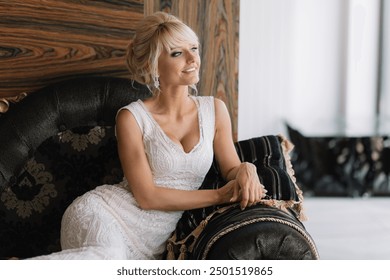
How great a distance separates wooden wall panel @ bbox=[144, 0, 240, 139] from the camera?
113 inches

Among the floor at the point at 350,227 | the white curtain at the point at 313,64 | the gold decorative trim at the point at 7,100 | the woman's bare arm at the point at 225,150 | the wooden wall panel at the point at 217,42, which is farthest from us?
the white curtain at the point at 313,64

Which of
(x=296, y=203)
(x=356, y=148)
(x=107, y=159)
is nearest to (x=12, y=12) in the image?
(x=107, y=159)

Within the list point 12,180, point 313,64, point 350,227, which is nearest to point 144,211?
point 12,180

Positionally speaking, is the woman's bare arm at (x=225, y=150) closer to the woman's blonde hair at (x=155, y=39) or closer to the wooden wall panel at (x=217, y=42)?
the woman's blonde hair at (x=155, y=39)

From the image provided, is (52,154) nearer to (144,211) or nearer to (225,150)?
(144,211)

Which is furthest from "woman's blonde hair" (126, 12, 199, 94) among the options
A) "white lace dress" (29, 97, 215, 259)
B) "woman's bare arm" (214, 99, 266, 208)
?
"woman's bare arm" (214, 99, 266, 208)

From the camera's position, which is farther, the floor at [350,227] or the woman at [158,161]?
the floor at [350,227]

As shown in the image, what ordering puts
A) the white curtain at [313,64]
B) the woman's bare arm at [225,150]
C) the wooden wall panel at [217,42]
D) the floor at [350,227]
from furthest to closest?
the white curtain at [313,64]
the floor at [350,227]
the wooden wall panel at [217,42]
the woman's bare arm at [225,150]

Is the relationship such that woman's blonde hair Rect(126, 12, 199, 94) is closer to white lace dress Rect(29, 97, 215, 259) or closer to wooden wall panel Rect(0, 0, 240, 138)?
white lace dress Rect(29, 97, 215, 259)

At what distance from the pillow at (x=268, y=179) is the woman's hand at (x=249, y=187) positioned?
37 mm

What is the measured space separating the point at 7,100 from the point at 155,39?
2.29 feet

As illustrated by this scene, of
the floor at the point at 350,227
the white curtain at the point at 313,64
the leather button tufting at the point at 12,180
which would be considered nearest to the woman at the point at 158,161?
the leather button tufting at the point at 12,180

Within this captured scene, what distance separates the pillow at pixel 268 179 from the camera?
220cm
